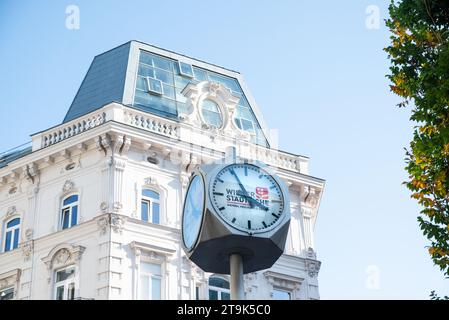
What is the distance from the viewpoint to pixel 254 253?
13188 mm

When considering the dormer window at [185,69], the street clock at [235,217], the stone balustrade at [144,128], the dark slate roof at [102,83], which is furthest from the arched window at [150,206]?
the street clock at [235,217]

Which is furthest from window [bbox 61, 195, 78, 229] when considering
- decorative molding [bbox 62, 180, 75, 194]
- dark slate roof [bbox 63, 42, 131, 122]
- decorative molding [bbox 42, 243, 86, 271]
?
dark slate roof [bbox 63, 42, 131, 122]

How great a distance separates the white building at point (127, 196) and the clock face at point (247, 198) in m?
17.0

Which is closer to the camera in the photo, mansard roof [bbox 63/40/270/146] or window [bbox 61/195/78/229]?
window [bbox 61/195/78/229]

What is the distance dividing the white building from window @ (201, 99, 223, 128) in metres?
0.05

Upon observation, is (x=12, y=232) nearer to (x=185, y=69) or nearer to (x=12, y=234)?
(x=12, y=234)

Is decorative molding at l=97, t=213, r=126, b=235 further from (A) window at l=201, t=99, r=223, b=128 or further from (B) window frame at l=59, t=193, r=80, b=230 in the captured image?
(A) window at l=201, t=99, r=223, b=128

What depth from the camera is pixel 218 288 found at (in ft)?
107

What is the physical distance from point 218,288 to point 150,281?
9.26 feet

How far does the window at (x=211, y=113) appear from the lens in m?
36.5

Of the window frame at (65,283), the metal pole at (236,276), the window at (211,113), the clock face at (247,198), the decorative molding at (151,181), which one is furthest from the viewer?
the window at (211,113)

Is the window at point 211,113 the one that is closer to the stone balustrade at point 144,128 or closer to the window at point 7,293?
the stone balustrade at point 144,128

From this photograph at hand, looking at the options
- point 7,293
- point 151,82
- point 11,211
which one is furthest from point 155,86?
point 7,293

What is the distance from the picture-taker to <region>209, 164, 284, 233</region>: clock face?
13047 mm
